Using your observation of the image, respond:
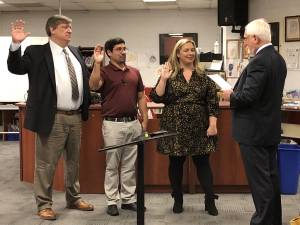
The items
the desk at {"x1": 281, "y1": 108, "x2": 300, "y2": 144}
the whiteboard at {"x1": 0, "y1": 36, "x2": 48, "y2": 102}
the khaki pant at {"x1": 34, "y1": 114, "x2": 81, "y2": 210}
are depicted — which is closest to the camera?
the khaki pant at {"x1": 34, "y1": 114, "x2": 81, "y2": 210}

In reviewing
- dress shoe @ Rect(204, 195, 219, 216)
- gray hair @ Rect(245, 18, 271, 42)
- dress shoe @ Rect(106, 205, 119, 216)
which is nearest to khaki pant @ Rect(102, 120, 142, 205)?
dress shoe @ Rect(106, 205, 119, 216)

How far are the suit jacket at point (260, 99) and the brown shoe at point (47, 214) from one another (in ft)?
5.13

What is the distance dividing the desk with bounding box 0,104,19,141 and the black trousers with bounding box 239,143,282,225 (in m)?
5.69

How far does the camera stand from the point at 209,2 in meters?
8.93

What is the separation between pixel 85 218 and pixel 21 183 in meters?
1.51

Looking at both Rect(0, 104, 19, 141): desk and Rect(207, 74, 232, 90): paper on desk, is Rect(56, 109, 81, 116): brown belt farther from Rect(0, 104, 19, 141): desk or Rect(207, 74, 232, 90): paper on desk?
Rect(0, 104, 19, 141): desk

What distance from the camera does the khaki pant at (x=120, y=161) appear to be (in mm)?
3455

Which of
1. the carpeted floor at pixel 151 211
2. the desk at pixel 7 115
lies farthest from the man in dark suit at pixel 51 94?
the desk at pixel 7 115

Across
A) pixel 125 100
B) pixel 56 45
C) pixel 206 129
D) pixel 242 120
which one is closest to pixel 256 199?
pixel 242 120

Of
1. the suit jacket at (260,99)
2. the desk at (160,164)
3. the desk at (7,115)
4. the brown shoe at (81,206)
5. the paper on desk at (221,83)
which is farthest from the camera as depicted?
the desk at (7,115)

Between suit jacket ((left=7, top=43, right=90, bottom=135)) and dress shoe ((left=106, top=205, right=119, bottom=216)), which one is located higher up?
suit jacket ((left=7, top=43, right=90, bottom=135))

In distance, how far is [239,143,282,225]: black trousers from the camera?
2830 mm

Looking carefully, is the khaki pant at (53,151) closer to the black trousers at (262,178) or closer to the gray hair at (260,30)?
the black trousers at (262,178)

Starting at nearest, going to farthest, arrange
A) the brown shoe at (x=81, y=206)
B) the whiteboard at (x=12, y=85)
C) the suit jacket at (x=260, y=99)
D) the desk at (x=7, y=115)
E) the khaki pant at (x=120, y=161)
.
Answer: the suit jacket at (x=260, y=99)
the khaki pant at (x=120, y=161)
the brown shoe at (x=81, y=206)
the whiteboard at (x=12, y=85)
the desk at (x=7, y=115)
